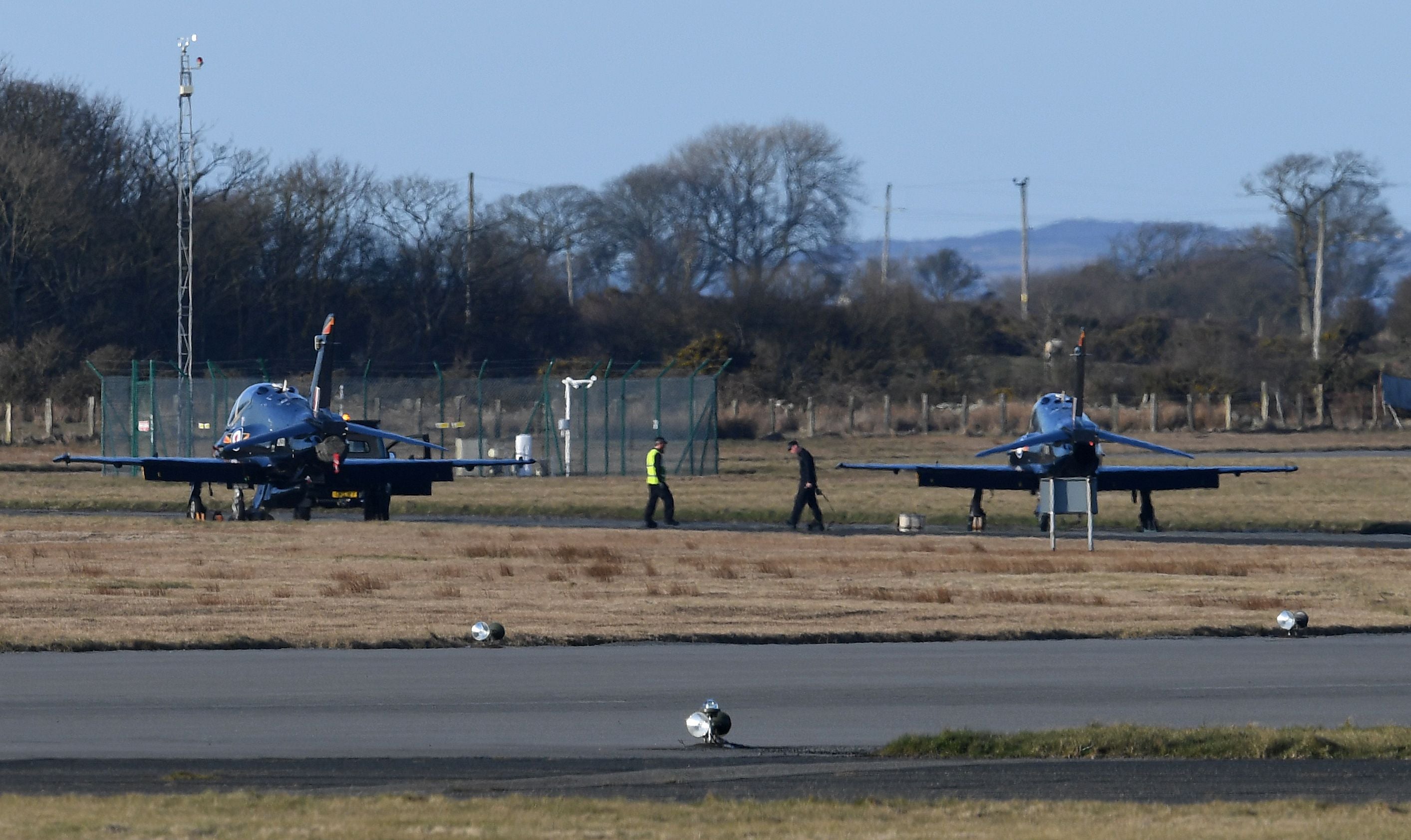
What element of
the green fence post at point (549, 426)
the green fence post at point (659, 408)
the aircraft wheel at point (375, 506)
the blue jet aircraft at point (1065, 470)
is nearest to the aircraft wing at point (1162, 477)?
the blue jet aircraft at point (1065, 470)

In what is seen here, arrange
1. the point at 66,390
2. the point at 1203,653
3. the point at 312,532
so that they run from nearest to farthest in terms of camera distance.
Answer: the point at 1203,653, the point at 312,532, the point at 66,390

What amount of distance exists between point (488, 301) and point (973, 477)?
5116 centimetres

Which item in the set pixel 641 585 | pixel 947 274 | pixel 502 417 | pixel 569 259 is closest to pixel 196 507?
pixel 641 585

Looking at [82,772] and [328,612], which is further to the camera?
[328,612]

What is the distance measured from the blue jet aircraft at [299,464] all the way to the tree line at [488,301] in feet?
91.0

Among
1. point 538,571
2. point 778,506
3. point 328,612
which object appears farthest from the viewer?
point 778,506

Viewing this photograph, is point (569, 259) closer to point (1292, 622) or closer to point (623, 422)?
point (623, 422)

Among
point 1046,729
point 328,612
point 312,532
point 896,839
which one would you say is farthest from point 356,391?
point 896,839

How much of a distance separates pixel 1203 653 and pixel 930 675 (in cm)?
293

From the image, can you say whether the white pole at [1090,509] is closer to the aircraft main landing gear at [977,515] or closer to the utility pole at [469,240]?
the aircraft main landing gear at [977,515]

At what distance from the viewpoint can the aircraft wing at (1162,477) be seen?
3095cm

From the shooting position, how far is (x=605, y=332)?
86.2m

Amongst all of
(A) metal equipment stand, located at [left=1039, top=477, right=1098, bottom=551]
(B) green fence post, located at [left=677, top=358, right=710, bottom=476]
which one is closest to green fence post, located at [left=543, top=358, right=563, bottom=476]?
(B) green fence post, located at [left=677, top=358, right=710, bottom=476]

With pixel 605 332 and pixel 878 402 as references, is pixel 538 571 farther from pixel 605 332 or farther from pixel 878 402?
pixel 605 332
